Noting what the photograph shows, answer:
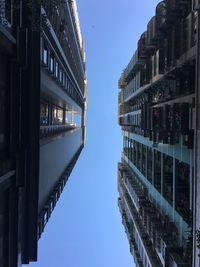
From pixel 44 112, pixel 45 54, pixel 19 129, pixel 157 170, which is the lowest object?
pixel 157 170

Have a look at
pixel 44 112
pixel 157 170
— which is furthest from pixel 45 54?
pixel 157 170

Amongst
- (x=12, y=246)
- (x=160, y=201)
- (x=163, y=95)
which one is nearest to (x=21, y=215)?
(x=12, y=246)

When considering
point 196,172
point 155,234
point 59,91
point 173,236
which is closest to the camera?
point 196,172

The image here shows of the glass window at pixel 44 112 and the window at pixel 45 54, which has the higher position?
the window at pixel 45 54

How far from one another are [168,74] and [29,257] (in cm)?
Result: 2363

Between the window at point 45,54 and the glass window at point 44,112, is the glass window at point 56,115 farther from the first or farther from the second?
the window at point 45,54

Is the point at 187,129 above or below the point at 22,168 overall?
above

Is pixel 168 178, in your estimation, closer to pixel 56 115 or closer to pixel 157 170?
pixel 157 170

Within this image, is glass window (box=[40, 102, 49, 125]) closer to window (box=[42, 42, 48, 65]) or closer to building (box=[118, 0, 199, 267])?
window (box=[42, 42, 48, 65])

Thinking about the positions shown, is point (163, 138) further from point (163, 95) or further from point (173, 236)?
point (173, 236)

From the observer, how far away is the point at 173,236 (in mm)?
37281

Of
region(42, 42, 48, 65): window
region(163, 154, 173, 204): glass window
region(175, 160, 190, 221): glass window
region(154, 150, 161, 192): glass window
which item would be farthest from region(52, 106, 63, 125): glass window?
region(175, 160, 190, 221): glass window

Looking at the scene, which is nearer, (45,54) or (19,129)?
(19,129)

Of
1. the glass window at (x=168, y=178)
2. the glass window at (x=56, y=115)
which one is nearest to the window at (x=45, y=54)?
the glass window at (x=56, y=115)
